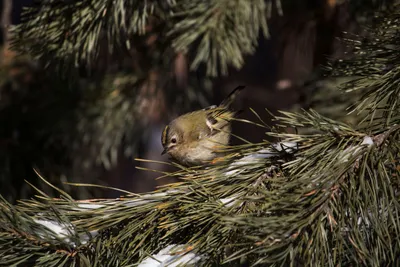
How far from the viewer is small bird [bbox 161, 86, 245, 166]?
2.36 m

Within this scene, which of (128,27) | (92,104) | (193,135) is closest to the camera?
(128,27)

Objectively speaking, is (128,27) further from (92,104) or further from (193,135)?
(92,104)

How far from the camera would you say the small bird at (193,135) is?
2.36 m

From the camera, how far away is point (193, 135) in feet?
7.89

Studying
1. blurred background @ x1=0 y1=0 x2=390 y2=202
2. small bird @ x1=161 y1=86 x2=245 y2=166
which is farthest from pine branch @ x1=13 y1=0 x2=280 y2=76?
blurred background @ x1=0 y1=0 x2=390 y2=202

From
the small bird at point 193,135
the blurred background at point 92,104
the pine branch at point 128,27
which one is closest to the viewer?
the pine branch at point 128,27

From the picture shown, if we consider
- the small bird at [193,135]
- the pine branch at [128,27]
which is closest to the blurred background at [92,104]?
the small bird at [193,135]

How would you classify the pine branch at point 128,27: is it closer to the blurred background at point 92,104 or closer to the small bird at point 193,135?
the small bird at point 193,135

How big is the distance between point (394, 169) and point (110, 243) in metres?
0.59

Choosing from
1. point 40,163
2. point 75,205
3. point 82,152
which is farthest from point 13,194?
point 75,205

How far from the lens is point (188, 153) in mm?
2373

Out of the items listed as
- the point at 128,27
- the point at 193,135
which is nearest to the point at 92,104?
the point at 193,135

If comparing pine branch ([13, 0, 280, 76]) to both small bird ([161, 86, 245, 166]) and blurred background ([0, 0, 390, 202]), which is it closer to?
small bird ([161, 86, 245, 166])

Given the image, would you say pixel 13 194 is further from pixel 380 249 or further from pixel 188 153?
pixel 380 249
